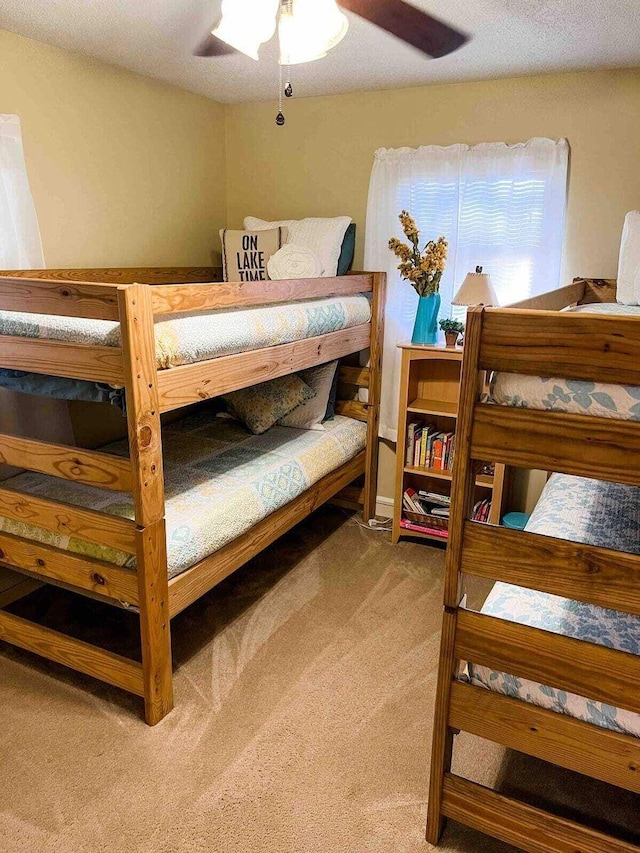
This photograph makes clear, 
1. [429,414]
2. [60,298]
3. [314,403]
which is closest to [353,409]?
[314,403]

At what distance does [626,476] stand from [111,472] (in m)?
1.31

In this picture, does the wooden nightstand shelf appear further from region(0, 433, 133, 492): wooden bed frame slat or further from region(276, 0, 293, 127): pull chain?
region(0, 433, 133, 492): wooden bed frame slat

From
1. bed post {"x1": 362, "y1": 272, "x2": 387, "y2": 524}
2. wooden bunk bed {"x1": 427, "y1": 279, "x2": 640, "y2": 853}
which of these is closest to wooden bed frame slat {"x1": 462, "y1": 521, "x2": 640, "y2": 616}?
wooden bunk bed {"x1": 427, "y1": 279, "x2": 640, "y2": 853}

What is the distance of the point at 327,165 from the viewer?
10.7ft

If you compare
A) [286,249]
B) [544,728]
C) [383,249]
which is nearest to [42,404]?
[286,249]

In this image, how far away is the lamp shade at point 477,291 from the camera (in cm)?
273

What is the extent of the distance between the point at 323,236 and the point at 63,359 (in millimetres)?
1739

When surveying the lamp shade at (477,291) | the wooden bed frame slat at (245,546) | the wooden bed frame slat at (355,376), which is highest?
the lamp shade at (477,291)

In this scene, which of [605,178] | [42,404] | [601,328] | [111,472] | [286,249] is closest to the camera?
[601,328]

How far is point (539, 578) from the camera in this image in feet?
4.22

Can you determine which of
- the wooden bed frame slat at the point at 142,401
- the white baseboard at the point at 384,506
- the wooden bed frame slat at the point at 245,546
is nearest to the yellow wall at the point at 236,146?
the white baseboard at the point at 384,506

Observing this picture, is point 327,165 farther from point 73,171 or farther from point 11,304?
point 11,304

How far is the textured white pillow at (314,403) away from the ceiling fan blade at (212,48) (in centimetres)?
142

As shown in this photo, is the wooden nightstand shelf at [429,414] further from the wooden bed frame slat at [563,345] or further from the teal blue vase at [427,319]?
the wooden bed frame slat at [563,345]
